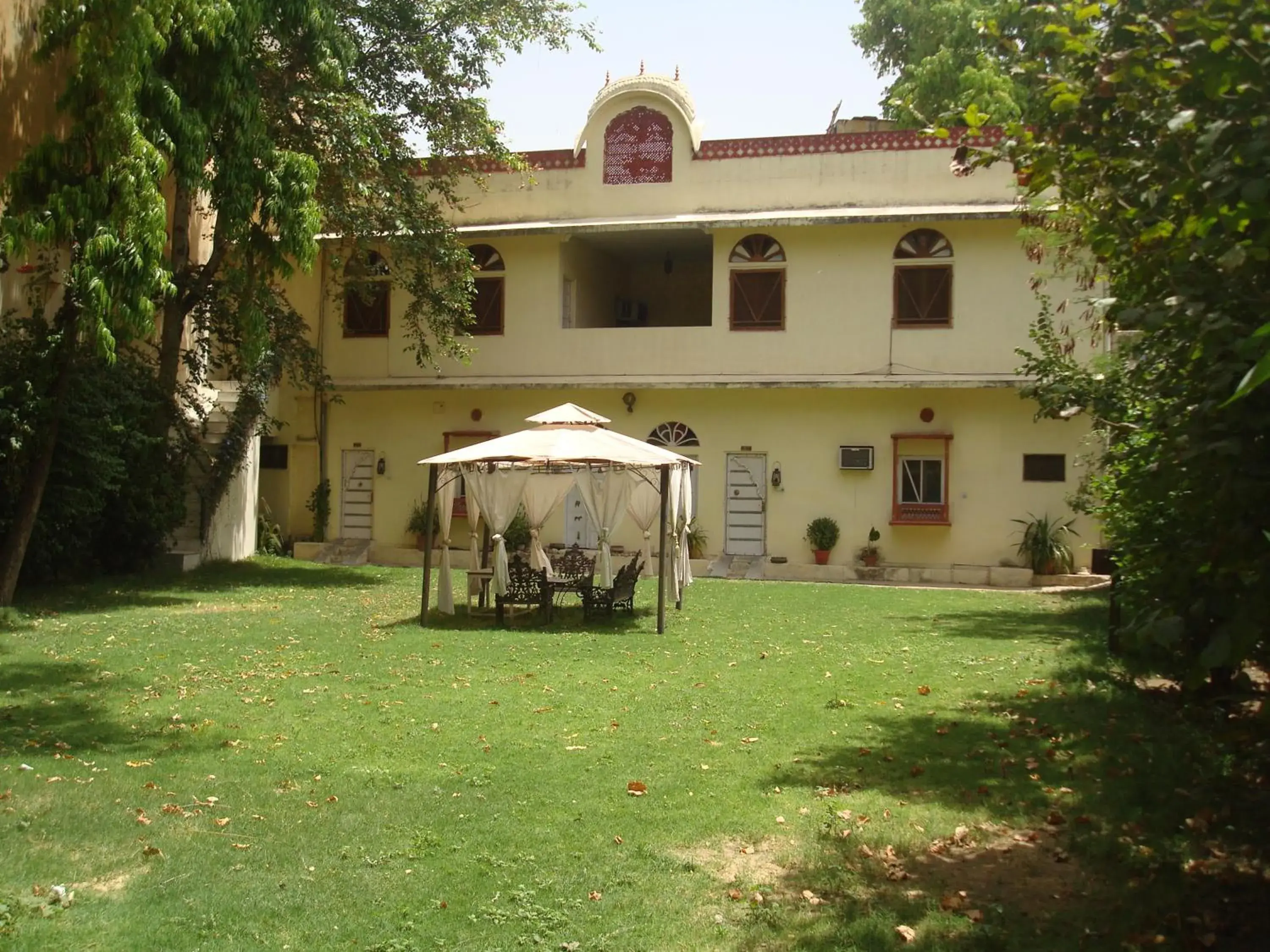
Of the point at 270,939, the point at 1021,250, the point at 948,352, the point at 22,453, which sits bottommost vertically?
the point at 270,939

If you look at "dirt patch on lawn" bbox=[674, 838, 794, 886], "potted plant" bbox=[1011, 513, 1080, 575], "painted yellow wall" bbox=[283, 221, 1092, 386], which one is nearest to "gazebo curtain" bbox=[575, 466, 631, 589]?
"painted yellow wall" bbox=[283, 221, 1092, 386]

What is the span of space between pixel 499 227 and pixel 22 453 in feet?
36.7

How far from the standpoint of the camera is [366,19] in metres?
19.7

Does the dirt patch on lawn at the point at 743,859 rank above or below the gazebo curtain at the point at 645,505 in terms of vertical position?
below

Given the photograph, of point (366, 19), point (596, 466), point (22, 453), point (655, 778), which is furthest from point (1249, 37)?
point (366, 19)

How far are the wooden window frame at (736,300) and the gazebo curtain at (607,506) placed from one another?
8392 millimetres

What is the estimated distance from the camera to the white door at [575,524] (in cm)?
2455

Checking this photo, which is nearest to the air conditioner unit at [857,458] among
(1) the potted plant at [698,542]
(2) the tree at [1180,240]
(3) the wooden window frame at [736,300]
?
(3) the wooden window frame at [736,300]

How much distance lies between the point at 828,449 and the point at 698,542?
3.02 m

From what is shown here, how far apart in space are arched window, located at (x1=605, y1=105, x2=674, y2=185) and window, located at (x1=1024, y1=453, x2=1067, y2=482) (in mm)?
8561

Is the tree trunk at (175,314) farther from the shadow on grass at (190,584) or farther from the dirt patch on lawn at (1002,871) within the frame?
the dirt patch on lawn at (1002,871)

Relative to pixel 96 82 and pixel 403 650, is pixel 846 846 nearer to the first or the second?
pixel 403 650

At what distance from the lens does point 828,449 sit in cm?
2311

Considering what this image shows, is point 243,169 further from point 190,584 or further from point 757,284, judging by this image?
point 757,284
